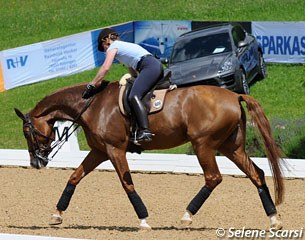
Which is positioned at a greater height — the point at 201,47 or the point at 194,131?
the point at 194,131

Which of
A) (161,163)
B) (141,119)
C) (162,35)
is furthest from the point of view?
(162,35)

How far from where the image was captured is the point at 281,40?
82.6 feet

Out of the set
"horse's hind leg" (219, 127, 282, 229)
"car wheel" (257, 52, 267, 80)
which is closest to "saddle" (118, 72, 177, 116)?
"horse's hind leg" (219, 127, 282, 229)

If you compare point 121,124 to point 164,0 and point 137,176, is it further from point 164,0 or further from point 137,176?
→ point 164,0

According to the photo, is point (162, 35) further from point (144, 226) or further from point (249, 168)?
point (144, 226)

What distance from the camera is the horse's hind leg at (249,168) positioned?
10.8 meters

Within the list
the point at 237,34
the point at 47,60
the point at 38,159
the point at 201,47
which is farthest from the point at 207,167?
the point at 47,60

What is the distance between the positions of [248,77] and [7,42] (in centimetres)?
1275

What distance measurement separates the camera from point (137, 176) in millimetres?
15273

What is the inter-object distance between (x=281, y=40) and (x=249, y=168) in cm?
1485

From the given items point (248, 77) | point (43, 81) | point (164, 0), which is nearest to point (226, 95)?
point (248, 77)

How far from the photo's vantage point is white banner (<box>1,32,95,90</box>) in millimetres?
24656

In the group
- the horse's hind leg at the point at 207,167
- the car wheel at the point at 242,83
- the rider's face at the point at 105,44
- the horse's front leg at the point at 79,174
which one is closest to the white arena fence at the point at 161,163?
the horse's hind leg at the point at 207,167

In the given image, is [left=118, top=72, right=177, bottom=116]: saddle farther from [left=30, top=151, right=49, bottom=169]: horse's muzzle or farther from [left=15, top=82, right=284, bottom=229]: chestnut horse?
[left=30, top=151, right=49, bottom=169]: horse's muzzle
